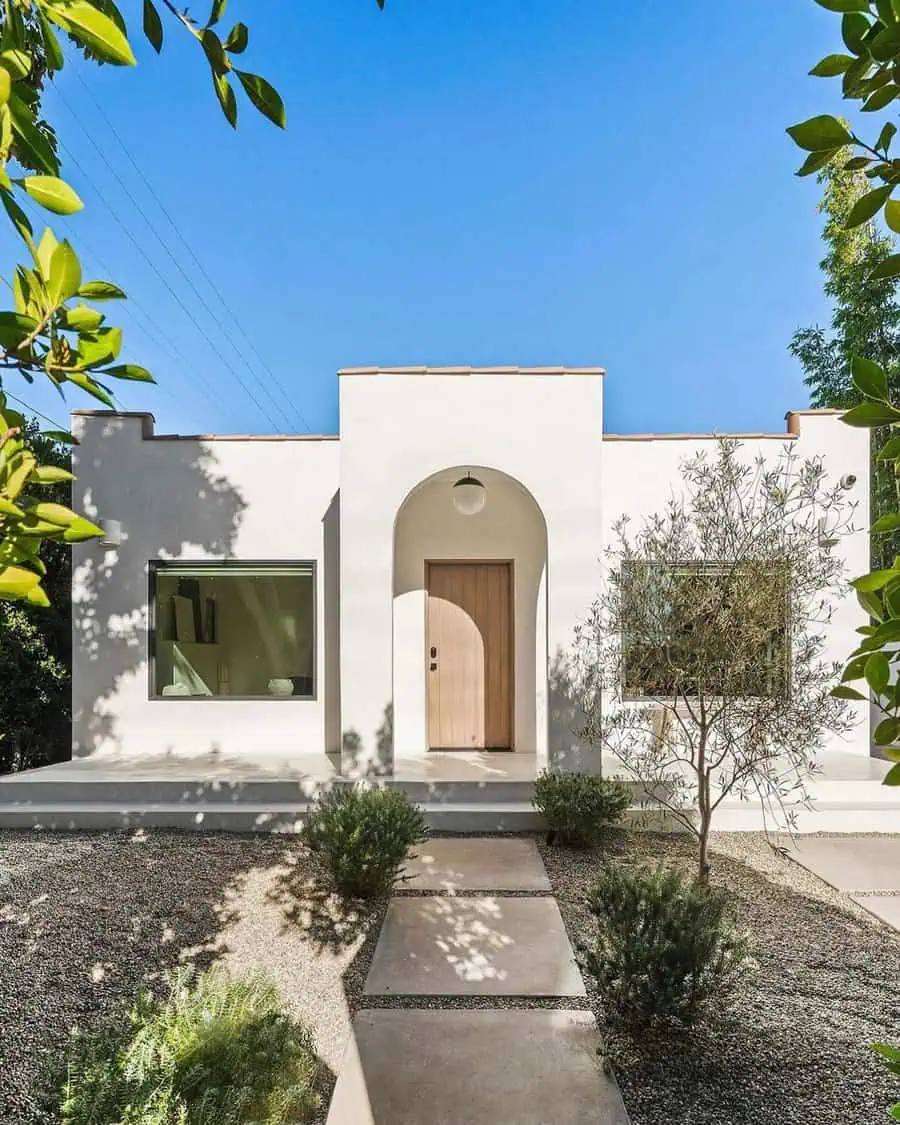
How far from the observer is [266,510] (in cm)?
910

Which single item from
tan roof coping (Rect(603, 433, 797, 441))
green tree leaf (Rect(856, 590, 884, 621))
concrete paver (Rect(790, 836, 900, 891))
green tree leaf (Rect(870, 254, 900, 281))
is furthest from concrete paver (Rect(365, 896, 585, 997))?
tan roof coping (Rect(603, 433, 797, 441))

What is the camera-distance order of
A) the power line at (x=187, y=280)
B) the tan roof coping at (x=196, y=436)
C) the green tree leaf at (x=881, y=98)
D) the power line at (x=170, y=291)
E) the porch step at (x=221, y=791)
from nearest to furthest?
the green tree leaf at (x=881, y=98) → the porch step at (x=221, y=791) → the tan roof coping at (x=196, y=436) → the power line at (x=187, y=280) → the power line at (x=170, y=291)

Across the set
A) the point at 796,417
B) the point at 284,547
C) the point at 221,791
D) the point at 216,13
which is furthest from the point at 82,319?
the point at 796,417

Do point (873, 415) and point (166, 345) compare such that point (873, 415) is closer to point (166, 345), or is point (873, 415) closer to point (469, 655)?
point (469, 655)

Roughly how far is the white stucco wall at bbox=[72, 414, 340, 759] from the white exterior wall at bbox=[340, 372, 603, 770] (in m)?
1.72

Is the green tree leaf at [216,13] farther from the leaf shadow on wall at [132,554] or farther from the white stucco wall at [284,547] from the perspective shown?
the leaf shadow on wall at [132,554]

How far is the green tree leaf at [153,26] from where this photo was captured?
1439mm

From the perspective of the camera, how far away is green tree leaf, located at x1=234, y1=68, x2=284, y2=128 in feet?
4.10

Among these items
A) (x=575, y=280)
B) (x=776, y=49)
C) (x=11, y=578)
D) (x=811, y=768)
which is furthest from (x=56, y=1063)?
(x=575, y=280)

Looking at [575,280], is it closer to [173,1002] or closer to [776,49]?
[776,49]

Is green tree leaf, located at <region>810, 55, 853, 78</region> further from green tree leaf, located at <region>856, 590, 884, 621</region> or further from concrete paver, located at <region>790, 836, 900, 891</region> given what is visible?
concrete paver, located at <region>790, 836, 900, 891</region>

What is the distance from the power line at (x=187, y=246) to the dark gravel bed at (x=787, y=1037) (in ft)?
21.2

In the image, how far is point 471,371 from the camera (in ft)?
24.3

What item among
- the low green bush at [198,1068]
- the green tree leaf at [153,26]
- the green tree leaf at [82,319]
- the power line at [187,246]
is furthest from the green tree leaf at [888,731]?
the power line at [187,246]
